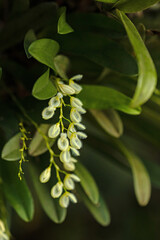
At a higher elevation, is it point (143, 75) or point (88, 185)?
point (143, 75)

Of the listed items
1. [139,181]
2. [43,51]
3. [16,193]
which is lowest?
[139,181]

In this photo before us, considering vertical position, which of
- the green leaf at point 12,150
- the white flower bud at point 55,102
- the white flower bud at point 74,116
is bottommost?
the green leaf at point 12,150

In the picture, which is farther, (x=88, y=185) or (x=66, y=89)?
(x=88, y=185)

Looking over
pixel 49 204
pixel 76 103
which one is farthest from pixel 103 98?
pixel 49 204

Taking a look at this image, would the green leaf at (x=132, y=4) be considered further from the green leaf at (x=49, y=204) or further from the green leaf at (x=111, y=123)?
the green leaf at (x=49, y=204)

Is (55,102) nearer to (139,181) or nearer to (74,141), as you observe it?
(74,141)

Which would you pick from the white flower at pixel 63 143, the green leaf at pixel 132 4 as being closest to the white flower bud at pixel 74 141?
the white flower at pixel 63 143
